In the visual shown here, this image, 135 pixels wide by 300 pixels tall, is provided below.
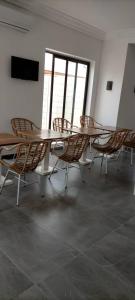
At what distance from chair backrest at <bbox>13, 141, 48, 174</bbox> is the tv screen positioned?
2.16 meters

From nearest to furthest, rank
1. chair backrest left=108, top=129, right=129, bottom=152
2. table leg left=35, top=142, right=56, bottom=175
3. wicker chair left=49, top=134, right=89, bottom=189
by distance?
wicker chair left=49, top=134, right=89, bottom=189
table leg left=35, top=142, right=56, bottom=175
chair backrest left=108, top=129, right=129, bottom=152

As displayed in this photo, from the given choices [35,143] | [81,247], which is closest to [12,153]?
[35,143]

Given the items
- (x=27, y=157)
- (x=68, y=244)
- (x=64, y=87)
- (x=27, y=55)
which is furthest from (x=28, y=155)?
(x=64, y=87)

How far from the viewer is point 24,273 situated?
183 cm

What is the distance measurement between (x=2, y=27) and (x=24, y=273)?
12.8 ft

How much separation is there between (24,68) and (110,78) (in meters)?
2.68

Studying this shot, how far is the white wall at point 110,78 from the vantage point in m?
6.14

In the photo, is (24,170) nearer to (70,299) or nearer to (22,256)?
(22,256)

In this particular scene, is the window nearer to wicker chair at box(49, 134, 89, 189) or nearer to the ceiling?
the ceiling

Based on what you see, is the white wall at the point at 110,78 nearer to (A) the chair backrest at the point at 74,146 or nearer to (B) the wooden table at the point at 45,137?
(B) the wooden table at the point at 45,137

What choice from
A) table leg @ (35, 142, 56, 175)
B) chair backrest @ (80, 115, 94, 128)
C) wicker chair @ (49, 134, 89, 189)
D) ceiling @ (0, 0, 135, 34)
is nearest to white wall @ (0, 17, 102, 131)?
ceiling @ (0, 0, 135, 34)

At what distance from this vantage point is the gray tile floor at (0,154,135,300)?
1.73m

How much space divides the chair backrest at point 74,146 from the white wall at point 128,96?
3.23 m

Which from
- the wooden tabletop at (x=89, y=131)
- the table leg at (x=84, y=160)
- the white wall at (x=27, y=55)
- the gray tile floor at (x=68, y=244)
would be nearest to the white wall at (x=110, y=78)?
the white wall at (x=27, y=55)
